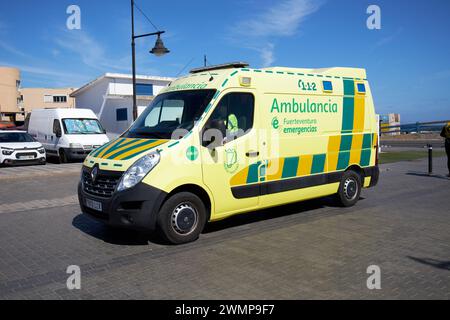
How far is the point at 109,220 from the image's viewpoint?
564 centimetres

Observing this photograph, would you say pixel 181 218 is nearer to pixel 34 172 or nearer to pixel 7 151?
pixel 34 172

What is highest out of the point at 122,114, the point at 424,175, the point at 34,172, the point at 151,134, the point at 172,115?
the point at 122,114

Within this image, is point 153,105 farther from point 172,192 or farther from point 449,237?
point 449,237

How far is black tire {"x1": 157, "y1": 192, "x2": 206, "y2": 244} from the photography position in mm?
5660

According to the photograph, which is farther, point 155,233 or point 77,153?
point 77,153

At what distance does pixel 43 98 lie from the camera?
7925cm

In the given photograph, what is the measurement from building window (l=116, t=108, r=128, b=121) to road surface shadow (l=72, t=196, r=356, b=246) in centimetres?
2065

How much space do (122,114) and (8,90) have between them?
57.5 metres

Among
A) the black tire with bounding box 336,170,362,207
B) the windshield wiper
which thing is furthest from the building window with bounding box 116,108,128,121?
the windshield wiper

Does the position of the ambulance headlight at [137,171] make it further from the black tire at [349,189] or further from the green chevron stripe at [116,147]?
the black tire at [349,189]

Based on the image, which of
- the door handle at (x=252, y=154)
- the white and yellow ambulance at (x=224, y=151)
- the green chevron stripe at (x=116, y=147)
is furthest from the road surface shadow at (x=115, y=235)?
the door handle at (x=252, y=154)

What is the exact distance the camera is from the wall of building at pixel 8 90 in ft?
244

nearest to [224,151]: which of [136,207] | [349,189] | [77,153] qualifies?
[136,207]

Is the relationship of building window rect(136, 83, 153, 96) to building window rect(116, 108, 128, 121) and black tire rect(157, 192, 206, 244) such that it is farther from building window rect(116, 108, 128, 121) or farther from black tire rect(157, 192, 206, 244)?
black tire rect(157, 192, 206, 244)
